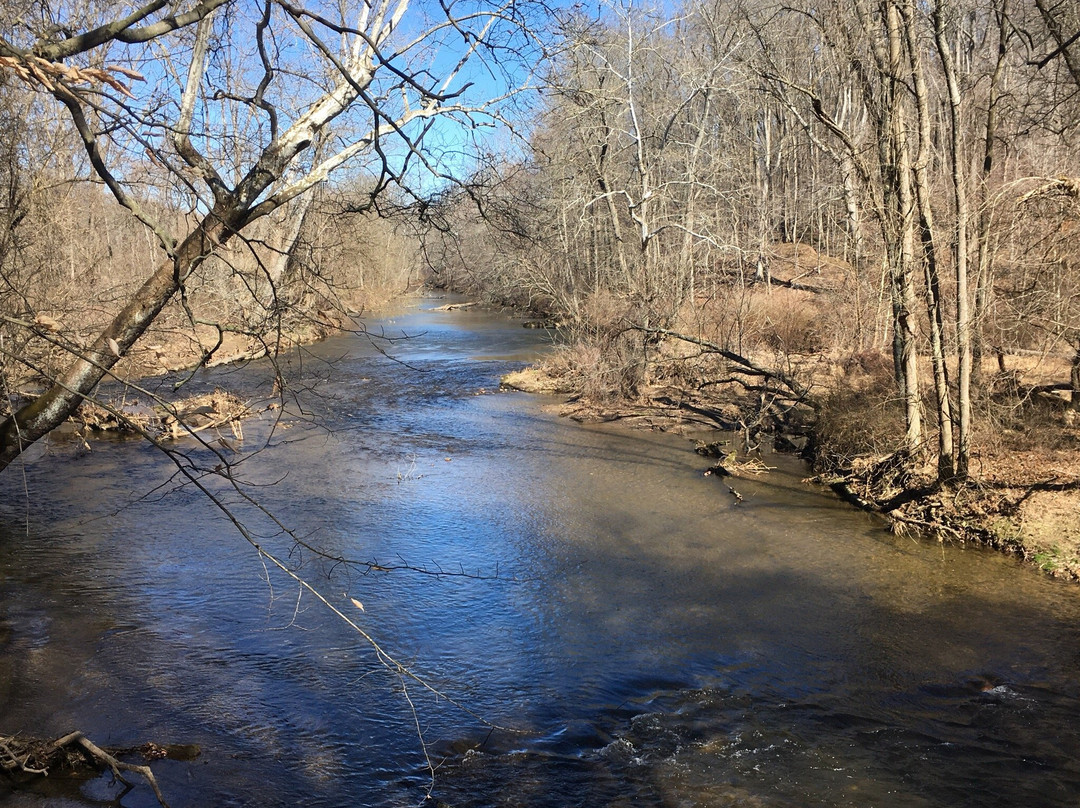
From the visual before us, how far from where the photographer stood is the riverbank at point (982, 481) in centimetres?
971

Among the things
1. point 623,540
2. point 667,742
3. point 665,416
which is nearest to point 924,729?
point 667,742

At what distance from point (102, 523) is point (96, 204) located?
16795 millimetres

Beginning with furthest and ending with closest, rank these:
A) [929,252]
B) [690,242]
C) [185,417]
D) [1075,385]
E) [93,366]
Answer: [690,242] → [185,417] → [1075,385] → [929,252] → [93,366]

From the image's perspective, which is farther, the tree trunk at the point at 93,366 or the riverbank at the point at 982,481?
the riverbank at the point at 982,481

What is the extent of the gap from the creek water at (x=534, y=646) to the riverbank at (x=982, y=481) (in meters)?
0.42

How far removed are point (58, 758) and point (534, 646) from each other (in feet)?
12.3


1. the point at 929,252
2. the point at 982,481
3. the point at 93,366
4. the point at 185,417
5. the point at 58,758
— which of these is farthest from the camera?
the point at 185,417

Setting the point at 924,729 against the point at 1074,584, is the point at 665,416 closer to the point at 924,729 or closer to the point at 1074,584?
the point at 1074,584

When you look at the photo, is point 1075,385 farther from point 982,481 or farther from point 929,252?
point 929,252

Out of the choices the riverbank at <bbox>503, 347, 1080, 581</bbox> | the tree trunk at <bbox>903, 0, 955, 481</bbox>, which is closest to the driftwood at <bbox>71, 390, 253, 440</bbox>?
the riverbank at <bbox>503, 347, 1080, 581</bbox>

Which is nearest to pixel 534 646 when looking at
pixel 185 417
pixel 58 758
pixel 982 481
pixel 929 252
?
pixel 58 758

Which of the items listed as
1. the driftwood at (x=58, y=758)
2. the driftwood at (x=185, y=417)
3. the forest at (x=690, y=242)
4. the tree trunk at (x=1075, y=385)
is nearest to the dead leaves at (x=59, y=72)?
the forest at (x=690, y=242)

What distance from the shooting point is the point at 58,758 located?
519cm

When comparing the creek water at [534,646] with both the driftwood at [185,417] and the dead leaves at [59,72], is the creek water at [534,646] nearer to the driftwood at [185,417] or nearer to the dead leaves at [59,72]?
the driftwood at [185,417]
